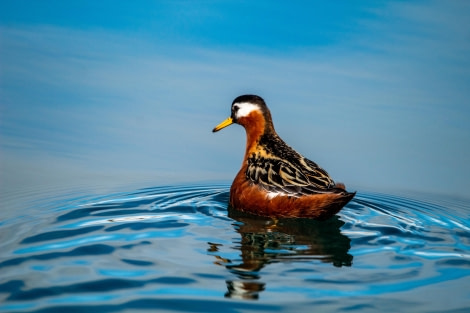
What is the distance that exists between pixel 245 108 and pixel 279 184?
213 cm

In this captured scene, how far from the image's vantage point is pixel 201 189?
10547 mm

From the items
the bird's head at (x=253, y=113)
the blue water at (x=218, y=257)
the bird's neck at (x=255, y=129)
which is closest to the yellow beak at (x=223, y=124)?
the bird's head at (x=253, y=113)

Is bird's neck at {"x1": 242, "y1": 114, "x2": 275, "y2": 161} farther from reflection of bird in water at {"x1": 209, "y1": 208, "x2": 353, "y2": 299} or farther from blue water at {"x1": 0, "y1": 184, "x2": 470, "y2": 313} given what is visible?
reflection of bird in water at {"x1": 209, "y1": 208, "x2": 353, "y2": 299}

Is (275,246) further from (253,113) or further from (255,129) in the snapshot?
(253,113)

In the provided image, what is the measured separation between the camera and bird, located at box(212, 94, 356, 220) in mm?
8940

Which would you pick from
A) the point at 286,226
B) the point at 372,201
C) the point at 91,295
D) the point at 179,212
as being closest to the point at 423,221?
the point at 372,201

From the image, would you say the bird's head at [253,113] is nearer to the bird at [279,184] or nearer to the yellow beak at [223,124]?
the bird at [279,184]

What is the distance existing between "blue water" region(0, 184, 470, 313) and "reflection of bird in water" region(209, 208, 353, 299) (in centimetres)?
2

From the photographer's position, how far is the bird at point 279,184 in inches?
352

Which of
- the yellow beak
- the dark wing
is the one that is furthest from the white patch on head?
the dark wing

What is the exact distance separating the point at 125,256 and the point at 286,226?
2623 mm

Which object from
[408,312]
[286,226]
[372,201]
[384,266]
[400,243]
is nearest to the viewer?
[408,312]

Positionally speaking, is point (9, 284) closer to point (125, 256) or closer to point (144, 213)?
point (125, 256)

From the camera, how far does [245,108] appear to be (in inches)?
434
